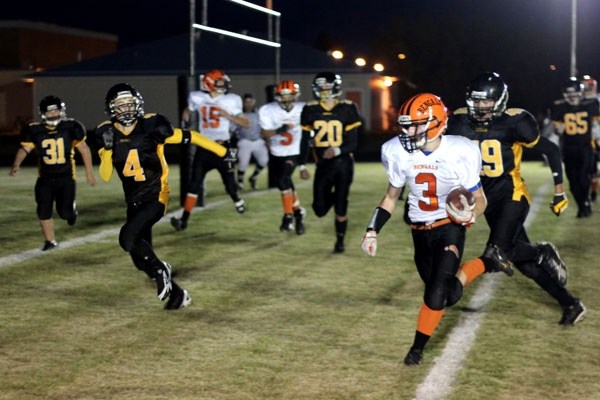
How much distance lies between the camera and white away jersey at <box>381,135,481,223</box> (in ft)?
18.6

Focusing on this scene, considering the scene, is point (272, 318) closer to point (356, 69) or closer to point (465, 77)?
point (356, 69)

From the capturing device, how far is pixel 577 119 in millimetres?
12789

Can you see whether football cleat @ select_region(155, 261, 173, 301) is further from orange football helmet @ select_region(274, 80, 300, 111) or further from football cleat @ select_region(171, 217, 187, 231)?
orange football helmet @ select_region(274, 80, 300, 111)

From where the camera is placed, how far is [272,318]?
22.5ft

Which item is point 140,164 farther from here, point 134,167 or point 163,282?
point 163,282

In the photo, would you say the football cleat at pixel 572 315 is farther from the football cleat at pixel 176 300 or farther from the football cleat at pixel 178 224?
the football cleat at pixel 178 224

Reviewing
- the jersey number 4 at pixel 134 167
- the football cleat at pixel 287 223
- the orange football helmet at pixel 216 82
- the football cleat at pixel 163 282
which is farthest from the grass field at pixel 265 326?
the orange football helmet at pixel 216 82

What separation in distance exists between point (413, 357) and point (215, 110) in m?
7.48

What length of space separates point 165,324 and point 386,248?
4.20 m

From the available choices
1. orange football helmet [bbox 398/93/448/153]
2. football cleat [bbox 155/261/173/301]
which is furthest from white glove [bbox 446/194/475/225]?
football cleat [bbox 155/261/173/301]

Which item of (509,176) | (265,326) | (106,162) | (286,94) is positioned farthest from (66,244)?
(509,176)

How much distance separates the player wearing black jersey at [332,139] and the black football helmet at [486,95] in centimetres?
333

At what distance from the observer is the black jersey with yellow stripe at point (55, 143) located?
32.7 ft

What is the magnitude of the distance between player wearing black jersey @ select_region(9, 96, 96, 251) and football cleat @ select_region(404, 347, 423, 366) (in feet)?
17.2
